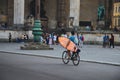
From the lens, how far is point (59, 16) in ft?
187

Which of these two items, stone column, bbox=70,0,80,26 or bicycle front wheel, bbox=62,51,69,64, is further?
stone column, bbox=70,0,80,26

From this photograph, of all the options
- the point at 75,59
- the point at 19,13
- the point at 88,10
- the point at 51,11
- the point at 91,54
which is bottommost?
the point at 91,54

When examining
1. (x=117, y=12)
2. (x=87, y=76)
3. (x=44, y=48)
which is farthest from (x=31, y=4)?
(x=87, y=76)

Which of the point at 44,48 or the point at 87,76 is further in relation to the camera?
the point at 44,48

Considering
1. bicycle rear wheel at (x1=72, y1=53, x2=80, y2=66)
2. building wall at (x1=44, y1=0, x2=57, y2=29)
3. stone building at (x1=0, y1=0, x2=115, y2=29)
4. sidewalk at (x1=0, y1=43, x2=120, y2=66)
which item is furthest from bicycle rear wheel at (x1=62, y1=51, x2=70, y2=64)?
building wall at (x1=44, y1=0, x2=57, y2=29)

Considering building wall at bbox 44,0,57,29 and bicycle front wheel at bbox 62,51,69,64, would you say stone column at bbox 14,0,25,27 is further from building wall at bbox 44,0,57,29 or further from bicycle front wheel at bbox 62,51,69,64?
bicycle front wheel at bbox 62,51,69,64

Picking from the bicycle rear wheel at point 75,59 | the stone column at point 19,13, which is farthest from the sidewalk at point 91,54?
the stone column at point 19,13

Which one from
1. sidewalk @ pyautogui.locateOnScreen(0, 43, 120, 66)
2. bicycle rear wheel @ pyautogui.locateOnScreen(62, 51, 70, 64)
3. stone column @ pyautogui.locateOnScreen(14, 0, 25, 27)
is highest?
stone column @ pyautogui.locateOnScreen(14, 0, 25, 27)

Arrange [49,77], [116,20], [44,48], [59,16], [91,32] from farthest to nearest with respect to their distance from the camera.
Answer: [59,16], [116,20], [91,32], [44,48], [49,77]

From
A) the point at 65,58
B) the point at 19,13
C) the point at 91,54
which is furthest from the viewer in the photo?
the point at 19,13

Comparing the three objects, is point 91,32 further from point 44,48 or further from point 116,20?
point 44,48

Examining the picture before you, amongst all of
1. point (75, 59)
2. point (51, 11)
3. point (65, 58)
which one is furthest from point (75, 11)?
point (75, 59)

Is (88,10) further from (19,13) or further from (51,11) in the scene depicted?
(19,13)

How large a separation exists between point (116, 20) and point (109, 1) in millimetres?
3876
